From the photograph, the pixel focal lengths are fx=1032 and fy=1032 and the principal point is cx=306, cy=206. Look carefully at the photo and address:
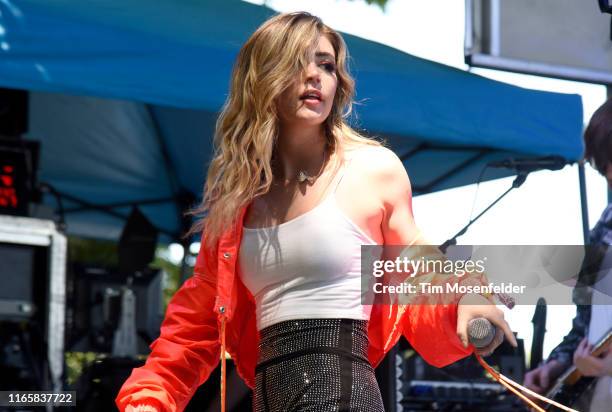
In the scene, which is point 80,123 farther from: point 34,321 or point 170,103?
point 170,103

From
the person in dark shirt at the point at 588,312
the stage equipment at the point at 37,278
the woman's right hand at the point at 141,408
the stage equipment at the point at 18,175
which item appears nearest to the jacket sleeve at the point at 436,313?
the woman's right hand at the point at 141,408

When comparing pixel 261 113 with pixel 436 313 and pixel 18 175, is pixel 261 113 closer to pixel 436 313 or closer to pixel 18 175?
pixel 436 313

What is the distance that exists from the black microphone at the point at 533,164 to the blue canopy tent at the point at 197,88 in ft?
0.78

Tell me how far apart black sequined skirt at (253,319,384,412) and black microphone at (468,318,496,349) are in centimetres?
27

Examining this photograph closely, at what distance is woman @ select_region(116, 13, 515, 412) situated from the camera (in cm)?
209

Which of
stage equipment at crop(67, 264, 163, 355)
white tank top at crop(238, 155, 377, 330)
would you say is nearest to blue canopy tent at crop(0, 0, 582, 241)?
white tank top at crop(238, 155, 377, 330)

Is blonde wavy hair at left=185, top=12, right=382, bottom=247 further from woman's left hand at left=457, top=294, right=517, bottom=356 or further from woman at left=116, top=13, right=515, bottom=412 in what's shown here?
woman's left hand at left=457, top=294, right=517, bottom=356

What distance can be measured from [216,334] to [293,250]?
0.37 metres

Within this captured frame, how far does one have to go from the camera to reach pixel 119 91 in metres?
4.02

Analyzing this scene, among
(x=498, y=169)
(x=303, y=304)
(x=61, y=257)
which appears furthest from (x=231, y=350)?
(x=61, y=257)

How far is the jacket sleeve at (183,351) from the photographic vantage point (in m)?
2.24

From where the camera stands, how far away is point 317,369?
2.06 metres

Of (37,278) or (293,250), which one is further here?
(37,278)

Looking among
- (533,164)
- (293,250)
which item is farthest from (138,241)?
(293,250)
